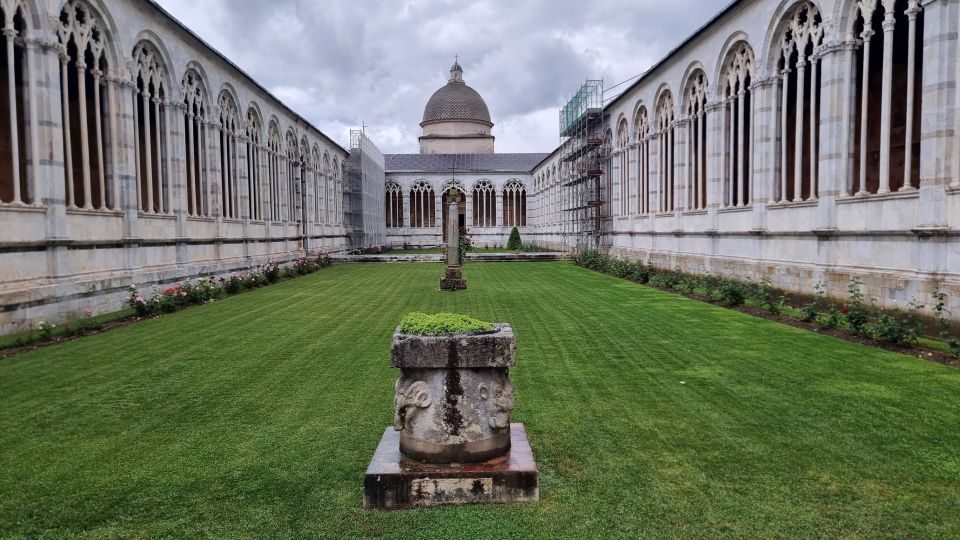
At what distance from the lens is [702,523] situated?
3875 millimetres

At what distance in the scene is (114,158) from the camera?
48.6ft

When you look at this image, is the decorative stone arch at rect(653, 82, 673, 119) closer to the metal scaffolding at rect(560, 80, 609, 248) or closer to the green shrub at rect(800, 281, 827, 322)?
the metal scaffolding at rect(560, 80, 609, 248)

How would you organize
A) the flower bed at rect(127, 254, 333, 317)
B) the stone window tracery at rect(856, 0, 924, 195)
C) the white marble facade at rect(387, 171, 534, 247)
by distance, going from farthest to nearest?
1. the white marble facade at rect(387, 171, 534, 247)
2. the flower bed at rect(127, 254, 333, 317)
3. the stone window tracery at rect(856, 0, 924, 195)

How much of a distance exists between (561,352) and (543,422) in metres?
3.26

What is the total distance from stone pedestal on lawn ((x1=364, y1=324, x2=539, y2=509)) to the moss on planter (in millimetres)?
83

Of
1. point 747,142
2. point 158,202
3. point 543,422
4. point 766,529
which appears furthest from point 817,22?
point 158,202

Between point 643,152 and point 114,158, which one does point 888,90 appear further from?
point 114,158

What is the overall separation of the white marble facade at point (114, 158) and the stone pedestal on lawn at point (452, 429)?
9.87m

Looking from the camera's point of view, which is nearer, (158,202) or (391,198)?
(158,202)

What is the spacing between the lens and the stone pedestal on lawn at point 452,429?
4.20 metres

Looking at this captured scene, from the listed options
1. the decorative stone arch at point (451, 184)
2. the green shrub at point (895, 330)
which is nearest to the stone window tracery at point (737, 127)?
the green shrub at point (895, 330)

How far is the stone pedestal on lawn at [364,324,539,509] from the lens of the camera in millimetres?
4195

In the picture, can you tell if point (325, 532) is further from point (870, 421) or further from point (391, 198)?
point (391, 198)

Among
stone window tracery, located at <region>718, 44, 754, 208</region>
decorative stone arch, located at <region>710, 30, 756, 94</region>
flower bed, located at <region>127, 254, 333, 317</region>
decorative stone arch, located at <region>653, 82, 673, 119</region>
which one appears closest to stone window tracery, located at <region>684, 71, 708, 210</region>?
decorative stone arch, located at <region>710, 30, 756, 94</region>
